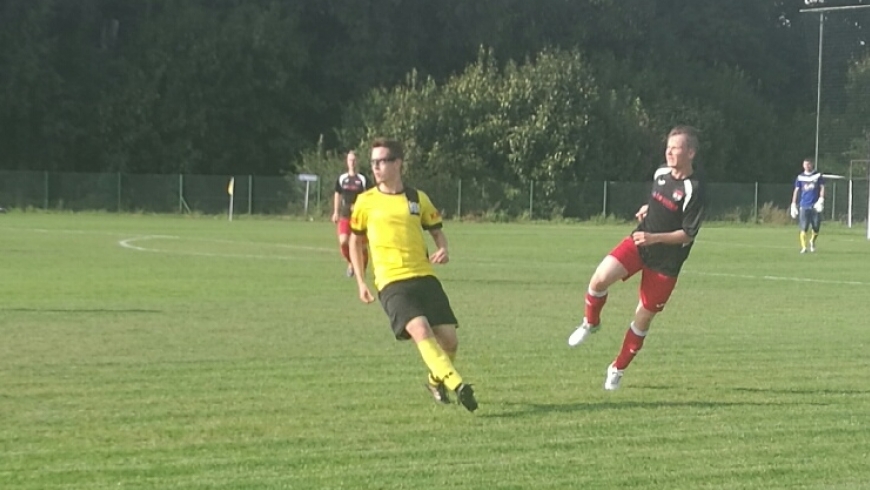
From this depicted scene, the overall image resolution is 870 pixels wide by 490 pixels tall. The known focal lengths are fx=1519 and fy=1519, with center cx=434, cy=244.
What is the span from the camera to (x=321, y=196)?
58.4 meters

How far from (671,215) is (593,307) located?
39.3 inches

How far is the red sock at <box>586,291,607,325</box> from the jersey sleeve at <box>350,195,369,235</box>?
2021 millimetres

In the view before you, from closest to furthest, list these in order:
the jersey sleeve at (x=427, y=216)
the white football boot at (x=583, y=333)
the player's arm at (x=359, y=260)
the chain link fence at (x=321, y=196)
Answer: the jersey sleeve at (x=427, y=216) → the player's arm at (x=359, y=260) → the white football boot at (x=583, y=333) → the chain link fence at (x=321, y=196)

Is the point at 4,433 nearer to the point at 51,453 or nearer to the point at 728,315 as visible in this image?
the point at 51,453

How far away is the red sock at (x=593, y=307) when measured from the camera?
10.8 metres

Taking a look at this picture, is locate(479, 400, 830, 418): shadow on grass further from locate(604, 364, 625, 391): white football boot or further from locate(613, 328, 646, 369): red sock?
locate(613, 328, 646, 369): red sock

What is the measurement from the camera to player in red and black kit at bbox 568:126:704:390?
10094 millimetres

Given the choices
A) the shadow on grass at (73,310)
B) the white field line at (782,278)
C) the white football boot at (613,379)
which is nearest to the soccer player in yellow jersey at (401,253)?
the white football boot at (613,379)

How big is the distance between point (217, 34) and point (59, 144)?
8.00 m

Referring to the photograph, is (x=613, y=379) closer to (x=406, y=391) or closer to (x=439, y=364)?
(x=406, y=391)

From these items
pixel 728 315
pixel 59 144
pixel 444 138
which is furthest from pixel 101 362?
pixel 59 144

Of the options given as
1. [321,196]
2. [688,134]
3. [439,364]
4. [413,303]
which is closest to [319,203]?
[321,196]

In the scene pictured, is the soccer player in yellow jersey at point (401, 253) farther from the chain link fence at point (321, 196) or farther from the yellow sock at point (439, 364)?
the chain link fence at point (321, 196)

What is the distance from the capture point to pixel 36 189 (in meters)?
60.7
